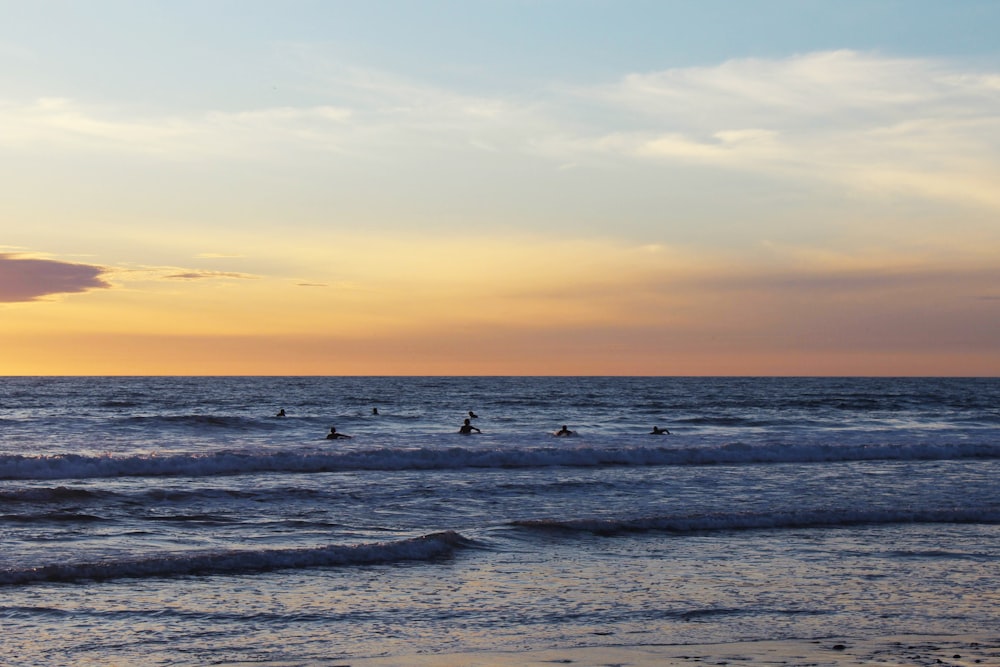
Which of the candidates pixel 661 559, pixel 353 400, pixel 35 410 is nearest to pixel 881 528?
pixel 661 559

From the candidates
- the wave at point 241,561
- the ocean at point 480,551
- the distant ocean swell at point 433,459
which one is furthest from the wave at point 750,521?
the distant ocean swell at point 433,459

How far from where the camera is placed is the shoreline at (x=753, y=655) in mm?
9219

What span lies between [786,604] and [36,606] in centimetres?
900

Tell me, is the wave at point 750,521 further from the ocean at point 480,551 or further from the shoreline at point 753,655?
the shoreline at point 753,655

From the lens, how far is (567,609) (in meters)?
11.4

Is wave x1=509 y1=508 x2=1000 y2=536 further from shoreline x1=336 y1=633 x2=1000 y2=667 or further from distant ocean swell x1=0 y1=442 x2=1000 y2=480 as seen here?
distant ocean swell x1=0 y1=442 x2=1000 y2=480

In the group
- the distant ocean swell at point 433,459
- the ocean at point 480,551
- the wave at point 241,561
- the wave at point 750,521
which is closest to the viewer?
the ocean at point 480,551

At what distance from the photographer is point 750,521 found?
58.6 ft

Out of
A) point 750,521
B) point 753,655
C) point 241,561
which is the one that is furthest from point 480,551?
point 753,655

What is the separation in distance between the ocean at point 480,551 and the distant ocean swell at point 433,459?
4.3 inches

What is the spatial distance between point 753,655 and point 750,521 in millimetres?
8645

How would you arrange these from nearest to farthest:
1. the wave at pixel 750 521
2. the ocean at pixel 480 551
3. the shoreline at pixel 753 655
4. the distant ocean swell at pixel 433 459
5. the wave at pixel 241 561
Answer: the shoreline at pixel 753 655 → the ocean at pixel 480 551 → the wave at pixel 241 561 → the wave at pixel 750 521 → the distant ocean swell at pixel 433 459

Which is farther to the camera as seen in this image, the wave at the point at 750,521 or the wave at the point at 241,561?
the wave at the point at 750,521

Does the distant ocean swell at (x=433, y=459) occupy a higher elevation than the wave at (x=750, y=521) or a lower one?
lower
